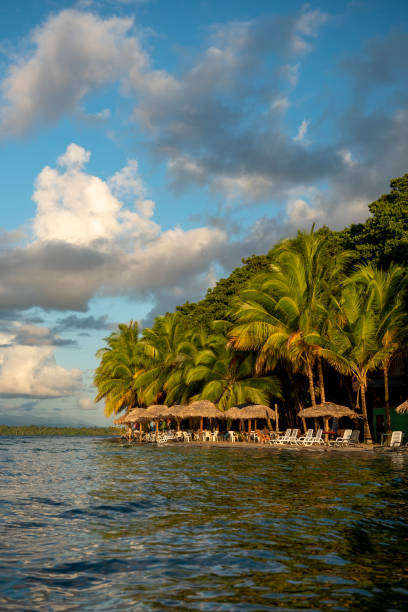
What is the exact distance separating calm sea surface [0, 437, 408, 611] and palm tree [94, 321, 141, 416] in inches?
1295

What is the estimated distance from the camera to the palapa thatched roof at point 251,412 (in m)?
28.0

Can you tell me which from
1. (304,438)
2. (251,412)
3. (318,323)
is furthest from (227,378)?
(318,323)

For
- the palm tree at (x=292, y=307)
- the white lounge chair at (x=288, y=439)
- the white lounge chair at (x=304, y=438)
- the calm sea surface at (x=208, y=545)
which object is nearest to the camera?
the calm sea surface at (x=208, y=545)

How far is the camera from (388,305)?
78.9 ft

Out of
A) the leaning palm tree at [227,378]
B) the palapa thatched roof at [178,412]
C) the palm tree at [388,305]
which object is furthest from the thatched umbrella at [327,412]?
the palapa thatched roof at [178,412]

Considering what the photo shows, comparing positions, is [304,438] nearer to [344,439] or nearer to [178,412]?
[344,439]

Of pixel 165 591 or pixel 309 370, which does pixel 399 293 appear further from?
pixel 165 591

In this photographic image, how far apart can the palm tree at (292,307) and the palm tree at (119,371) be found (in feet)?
60.7

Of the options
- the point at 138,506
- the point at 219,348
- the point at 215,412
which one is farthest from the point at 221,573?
the point at 219,348

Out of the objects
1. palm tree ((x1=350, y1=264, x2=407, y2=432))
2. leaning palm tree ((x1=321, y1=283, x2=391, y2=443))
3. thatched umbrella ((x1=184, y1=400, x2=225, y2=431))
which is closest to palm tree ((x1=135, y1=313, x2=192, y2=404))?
thatched umbrella ((x1=184, y1=400, x2=225, y2=431))

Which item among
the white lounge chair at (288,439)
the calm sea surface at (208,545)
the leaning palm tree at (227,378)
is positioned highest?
the leaning palm tree at (227,378)

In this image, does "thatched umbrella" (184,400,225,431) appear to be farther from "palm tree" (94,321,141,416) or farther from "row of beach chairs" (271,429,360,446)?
"palm tree" (94,321,141,416)

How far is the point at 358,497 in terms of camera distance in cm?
1009

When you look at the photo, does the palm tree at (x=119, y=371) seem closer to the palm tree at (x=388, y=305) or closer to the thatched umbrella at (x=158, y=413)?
the thatched umbrella at (x=158, y=413)
